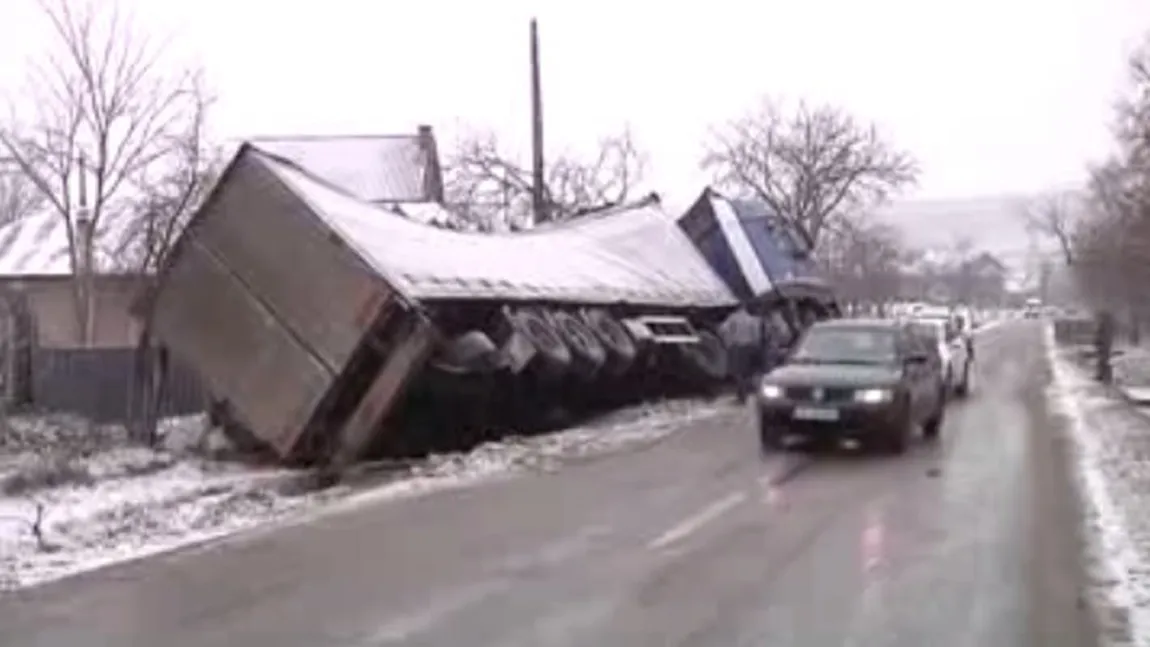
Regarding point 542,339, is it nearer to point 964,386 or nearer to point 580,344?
point 580,344

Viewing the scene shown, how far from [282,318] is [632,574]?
8.99m

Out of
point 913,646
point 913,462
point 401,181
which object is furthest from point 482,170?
point 913,646

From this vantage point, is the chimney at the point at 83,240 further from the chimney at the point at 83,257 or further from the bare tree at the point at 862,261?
the bare tree at the point at 862,261

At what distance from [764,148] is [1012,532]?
54834 millimetres

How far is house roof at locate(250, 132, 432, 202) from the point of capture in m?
52.7

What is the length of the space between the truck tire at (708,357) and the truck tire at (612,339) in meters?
3.59

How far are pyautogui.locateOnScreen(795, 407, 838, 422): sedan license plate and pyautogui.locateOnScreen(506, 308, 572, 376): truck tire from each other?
391cm

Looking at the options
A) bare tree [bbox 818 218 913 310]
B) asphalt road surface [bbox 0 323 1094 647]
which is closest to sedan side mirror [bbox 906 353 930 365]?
asphalt road surface [bbox 0 323 1094 647]

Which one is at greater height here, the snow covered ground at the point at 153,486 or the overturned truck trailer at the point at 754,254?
the overturned truck trailer at the point at 754,254

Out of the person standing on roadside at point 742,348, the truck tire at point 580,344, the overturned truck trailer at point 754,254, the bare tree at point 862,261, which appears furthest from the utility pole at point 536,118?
the bare tree at point 862,261

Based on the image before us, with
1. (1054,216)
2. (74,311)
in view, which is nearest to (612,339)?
(74,311)

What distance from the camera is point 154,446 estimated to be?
18.7 m

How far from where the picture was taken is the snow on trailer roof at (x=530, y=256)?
59.0 feet

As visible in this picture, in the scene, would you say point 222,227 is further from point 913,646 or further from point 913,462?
point 913,646
